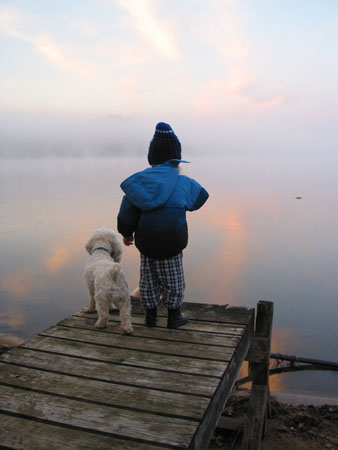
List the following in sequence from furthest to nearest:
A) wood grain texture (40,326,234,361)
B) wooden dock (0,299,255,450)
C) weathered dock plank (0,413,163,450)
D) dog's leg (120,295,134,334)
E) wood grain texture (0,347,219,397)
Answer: dog's leg (120,295,134,334), wood grain texture (40,326,234,361), wood grain texture (0,347,219,397), wooden dock (0,299,255,450), weathered dock plank (0,413,163,450)

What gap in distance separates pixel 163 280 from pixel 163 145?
59.4 inches

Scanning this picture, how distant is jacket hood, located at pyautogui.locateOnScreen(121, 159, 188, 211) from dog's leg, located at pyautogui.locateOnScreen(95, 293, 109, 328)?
1.13 metres

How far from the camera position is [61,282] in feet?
39.6

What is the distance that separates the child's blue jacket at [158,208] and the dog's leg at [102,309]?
2.31 feet

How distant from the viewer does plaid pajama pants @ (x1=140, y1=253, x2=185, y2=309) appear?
3975 millimetres

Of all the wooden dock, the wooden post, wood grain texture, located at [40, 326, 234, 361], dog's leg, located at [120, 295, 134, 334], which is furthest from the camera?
the wooden post

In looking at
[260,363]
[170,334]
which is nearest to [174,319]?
[170,334]

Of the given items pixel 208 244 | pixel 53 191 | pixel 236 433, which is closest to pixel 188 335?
pixel 236 433

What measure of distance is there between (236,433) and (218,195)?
27.5 metres

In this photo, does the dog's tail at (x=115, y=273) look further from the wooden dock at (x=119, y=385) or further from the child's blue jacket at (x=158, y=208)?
the wooden dock at (x=119, y=385)

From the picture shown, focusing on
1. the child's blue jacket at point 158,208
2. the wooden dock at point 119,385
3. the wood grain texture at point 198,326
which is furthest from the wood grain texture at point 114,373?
the child's blue jacket at point 158,208

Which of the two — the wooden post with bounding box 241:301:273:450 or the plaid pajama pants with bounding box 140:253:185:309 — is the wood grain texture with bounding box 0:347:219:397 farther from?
the wooden post with bounding box 241:301:273:450

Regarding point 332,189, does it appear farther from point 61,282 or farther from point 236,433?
point 236,433

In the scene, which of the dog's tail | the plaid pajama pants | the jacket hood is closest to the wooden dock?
the plaid pajama pants
